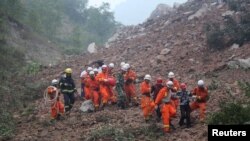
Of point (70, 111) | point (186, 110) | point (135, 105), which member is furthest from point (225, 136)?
point (70, 111)

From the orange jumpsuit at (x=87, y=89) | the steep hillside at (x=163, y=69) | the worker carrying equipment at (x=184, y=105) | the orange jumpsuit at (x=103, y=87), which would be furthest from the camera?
the orange jumpsuit at (x=87, y=89)

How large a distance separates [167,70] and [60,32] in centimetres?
3280

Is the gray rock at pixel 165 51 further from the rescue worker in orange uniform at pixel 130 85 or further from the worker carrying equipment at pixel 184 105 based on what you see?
the worker carrying equipment at pixel 184 105

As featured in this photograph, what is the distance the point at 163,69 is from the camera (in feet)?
63.9

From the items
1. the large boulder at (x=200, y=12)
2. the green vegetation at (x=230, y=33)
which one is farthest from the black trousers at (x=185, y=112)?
the large boulder at (x=200, y=12)

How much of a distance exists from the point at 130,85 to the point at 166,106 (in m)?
2.96

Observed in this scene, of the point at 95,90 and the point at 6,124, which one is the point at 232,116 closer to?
Result: the point at 95,90

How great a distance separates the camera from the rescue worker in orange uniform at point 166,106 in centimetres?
1124

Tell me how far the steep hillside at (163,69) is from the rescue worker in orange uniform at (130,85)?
35cm

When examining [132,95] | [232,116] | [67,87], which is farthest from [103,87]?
[232,116]

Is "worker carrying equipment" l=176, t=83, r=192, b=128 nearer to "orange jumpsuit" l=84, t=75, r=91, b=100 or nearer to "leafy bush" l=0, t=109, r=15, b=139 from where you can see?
"orange jumpsuit" l=84, t=75, r=91, b=100

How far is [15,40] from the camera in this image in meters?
30.6

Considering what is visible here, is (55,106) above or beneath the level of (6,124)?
above

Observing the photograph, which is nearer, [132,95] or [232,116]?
[232,116]
